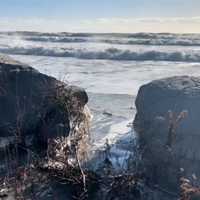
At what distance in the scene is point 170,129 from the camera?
4.50 meters

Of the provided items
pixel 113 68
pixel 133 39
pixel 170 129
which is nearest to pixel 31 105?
pixel 170 129

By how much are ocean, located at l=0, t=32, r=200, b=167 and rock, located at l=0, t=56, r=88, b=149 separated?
0.80 m

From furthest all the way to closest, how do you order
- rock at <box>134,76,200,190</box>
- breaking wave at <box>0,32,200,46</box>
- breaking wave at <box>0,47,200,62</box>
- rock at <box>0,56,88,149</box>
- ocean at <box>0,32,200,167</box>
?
breaking wave at <box>0,32,200,46</box> → breaking wave at <box>0,47,200,62</box> → ocean at <box>0,32,200,167</box> → rock at <box>0,56,88,149</box> → rock at <box>134,76,200,190</box>

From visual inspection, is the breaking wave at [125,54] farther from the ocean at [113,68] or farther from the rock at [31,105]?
the rock at [31,105]

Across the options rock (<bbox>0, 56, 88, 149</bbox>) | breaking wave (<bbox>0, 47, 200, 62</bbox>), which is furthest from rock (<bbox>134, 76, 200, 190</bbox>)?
breaking wave (<bbox>0, 47, 200, 62</bbox>)

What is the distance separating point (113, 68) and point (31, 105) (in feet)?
29.6

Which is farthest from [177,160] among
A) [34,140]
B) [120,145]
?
[34,140]

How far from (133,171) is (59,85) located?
172 cm

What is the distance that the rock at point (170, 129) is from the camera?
15.3ft

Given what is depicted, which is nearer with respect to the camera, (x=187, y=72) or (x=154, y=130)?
(x=154, y=130)

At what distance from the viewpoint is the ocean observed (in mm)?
7520

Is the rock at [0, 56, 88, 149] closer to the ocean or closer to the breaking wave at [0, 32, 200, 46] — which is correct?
the ocean

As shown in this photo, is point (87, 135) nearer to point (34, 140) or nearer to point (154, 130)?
point (34, 140)

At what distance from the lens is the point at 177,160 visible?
4.71 meters
